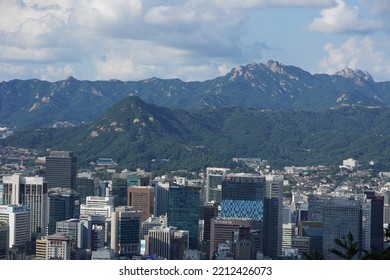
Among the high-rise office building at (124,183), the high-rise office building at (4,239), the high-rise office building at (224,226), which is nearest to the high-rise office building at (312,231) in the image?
the high-rise office building at (224,226)

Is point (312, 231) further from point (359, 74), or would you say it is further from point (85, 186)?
point (85, 186)

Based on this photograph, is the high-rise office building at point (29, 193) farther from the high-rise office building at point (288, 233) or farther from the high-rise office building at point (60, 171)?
the high-rise office building at point (288, 233)

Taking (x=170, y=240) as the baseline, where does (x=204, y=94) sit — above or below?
above

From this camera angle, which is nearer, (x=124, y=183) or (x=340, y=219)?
(x=340, y=219)

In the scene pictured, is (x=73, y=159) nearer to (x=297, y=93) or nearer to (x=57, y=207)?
(x=57, y=207)

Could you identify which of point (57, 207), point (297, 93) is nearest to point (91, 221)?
point (57, 207)

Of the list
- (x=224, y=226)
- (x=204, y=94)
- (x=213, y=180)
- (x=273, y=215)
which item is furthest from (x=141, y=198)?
(x=204, y=94)

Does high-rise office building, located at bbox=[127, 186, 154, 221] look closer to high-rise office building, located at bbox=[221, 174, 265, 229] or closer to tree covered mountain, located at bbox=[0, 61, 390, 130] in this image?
high-rise office building, located at bbox=[221, 174, 265, 229]
